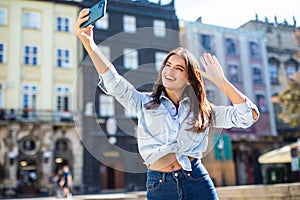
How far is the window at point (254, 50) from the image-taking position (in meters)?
23.2

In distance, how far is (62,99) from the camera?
1862 cm

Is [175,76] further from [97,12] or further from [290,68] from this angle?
[290,68]

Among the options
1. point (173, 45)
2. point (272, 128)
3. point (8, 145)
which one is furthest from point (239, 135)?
point (173, 45)

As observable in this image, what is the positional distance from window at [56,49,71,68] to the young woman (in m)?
17.7

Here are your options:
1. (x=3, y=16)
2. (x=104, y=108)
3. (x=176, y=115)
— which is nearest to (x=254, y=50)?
(x=3, y=16)

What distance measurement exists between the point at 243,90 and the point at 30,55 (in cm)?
1126

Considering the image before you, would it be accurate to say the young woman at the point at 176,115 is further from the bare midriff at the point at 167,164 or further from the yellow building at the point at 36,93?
the yellow building at the point at 36,93

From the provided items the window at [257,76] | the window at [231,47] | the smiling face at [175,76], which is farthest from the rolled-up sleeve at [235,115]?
the window at [257,76]

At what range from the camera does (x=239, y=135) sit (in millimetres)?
21391

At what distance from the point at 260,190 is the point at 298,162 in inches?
200

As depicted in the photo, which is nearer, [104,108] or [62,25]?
[104,108]

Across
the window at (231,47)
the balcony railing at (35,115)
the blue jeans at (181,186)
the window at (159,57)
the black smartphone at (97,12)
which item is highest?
the window at (231,47)

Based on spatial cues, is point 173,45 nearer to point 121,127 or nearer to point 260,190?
point 121,127

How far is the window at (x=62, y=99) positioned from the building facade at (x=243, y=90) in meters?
7.08
